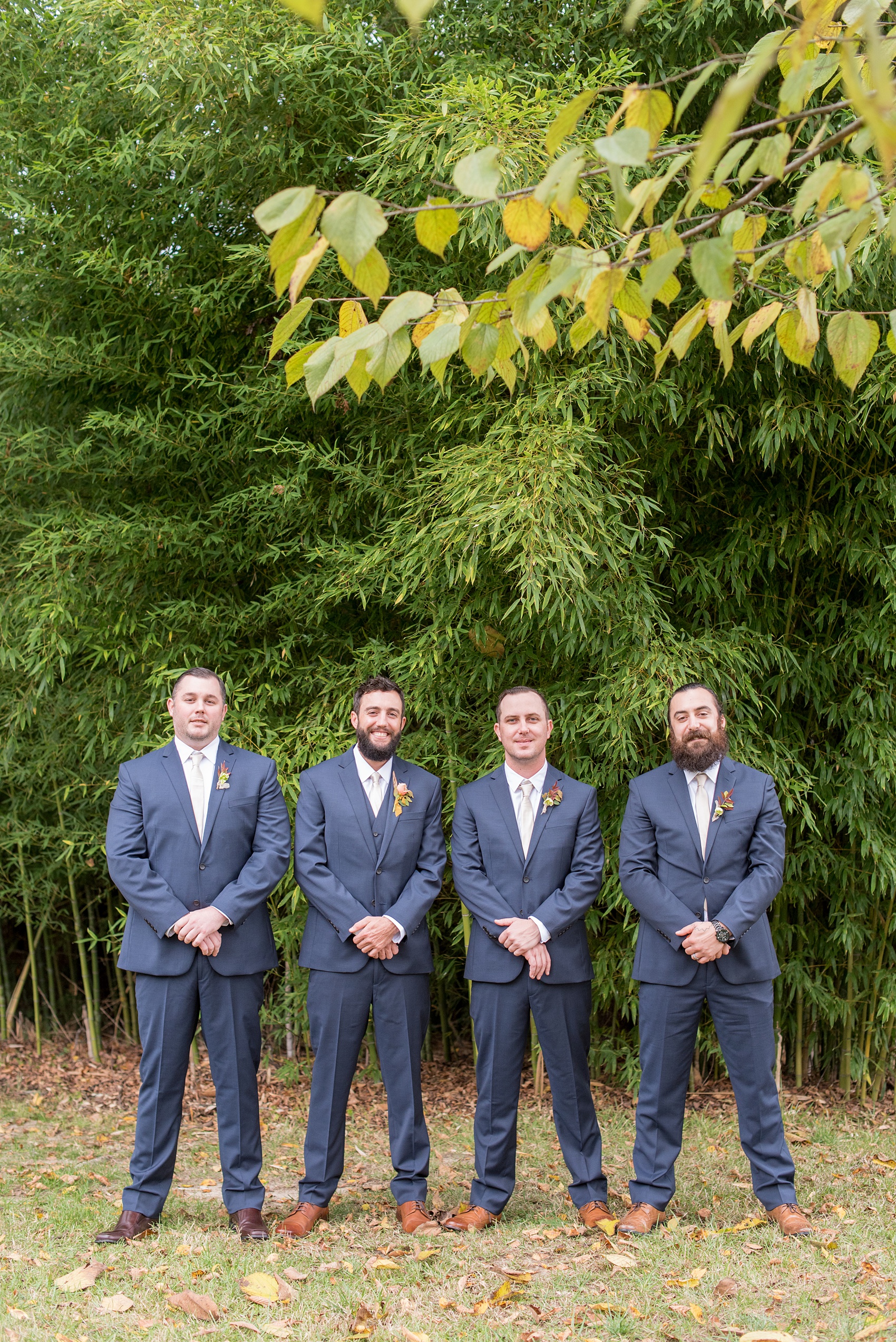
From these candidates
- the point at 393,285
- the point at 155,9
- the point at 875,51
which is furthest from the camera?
the point at 393,285

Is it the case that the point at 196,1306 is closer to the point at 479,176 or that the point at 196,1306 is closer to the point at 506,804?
the point at 506,804

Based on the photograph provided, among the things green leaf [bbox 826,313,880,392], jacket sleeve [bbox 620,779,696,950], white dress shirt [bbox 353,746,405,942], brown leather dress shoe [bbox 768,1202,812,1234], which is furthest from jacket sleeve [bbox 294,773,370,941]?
green leaf [bbox 826,313,880,392]

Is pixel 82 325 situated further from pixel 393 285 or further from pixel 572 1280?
pixel 572 1280

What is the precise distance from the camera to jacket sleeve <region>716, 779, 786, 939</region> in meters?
3.08

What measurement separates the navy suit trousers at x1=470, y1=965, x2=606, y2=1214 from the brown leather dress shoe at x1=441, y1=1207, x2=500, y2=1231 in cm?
3

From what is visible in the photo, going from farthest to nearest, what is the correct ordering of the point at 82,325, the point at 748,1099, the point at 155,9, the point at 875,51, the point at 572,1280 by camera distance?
the point at 82,325 → the point at 155,9 → the point at 748,1099 → the point at 572,1280 → the point at 875,51

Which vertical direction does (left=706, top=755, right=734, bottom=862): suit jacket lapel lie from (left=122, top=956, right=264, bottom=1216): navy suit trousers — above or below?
above

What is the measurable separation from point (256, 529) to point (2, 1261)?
8.48ft

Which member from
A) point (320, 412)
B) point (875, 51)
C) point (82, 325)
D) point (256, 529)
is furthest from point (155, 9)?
point (875, 51)

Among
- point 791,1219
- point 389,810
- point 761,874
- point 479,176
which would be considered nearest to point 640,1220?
point 791,1219

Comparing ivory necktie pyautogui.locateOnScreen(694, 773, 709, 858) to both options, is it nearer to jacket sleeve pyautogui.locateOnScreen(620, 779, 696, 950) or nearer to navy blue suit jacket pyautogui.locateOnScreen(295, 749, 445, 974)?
jacket sleeve pyautogui.locateOnScreen(620, 779, 696, 950)

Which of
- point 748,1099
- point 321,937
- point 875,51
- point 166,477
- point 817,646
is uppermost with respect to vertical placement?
point 166,477

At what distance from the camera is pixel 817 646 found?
4117 mm

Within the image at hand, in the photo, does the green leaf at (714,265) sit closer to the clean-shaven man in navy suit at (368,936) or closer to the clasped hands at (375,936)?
the clean-shaven man in navy suit at (368,936)
